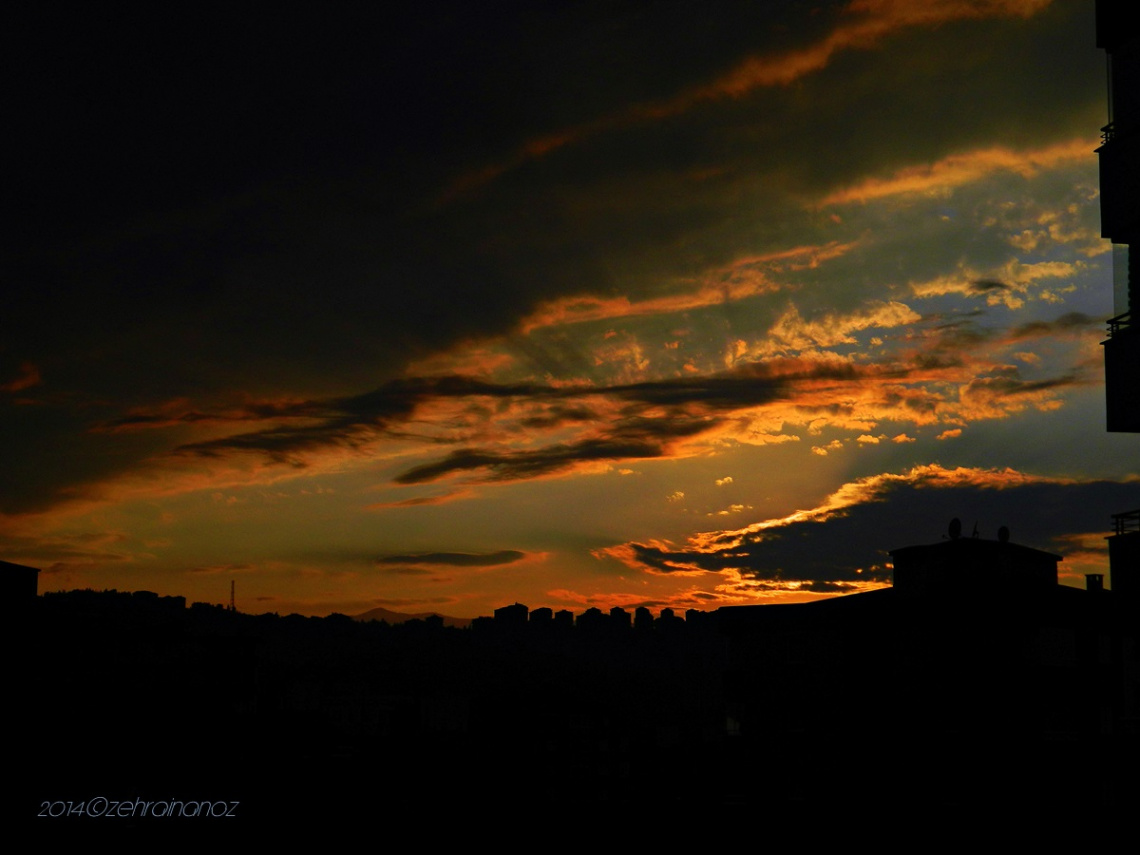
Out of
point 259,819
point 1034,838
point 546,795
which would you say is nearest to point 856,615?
point 1034,838

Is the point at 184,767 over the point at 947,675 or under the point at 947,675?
under

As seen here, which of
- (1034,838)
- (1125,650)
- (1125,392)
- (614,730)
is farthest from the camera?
(614,730)

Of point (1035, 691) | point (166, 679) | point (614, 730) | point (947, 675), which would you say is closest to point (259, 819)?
point (166, 679)

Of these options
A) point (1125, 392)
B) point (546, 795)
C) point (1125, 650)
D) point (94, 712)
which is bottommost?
point (546, 795)

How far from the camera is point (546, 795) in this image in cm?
11344

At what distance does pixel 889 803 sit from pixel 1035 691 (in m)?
10.4

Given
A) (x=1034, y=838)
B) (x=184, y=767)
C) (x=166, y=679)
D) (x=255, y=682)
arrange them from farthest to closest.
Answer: (x=255, y=682) → (x=166, y=679) → (x=184, y=767) → (x=1034, y=838)

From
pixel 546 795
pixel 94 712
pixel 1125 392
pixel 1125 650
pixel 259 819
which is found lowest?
pixel 546 795

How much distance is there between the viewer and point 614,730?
152 metres

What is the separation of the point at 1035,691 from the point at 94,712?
54.0 m

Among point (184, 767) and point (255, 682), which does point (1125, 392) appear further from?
point (255, 682)

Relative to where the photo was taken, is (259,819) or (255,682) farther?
(255,682)

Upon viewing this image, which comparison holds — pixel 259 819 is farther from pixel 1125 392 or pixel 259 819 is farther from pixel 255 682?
pixel 1125 392

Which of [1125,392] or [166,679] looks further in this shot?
[166,679]
